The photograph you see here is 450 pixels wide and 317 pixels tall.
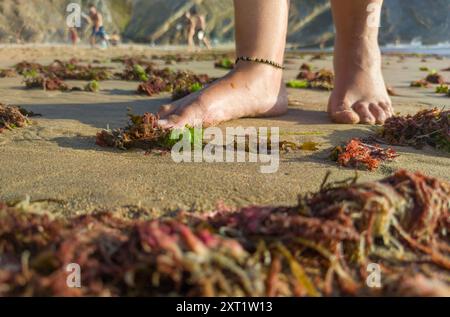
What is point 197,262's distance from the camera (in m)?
1.04

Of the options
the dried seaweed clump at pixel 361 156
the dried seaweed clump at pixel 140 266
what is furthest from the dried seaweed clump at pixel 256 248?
the dried seaweed clump at pixel 361 156

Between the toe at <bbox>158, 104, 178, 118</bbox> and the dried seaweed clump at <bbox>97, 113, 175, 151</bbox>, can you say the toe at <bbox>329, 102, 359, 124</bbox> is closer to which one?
the toe at <bbox>158, 104, 178, 118</bbox>

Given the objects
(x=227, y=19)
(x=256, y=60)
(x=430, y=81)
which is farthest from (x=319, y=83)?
(x=227, y=19)

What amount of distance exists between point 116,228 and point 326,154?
124cm

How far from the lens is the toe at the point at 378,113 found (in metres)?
3.00

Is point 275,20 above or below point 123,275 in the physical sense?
above

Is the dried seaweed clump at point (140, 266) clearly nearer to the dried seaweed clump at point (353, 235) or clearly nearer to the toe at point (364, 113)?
the dried seaweed clump at point (353, 235)

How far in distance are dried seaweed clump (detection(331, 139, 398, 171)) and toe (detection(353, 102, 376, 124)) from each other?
797mm

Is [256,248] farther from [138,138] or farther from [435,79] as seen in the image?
[435,79]

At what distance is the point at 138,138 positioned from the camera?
2322 millimetres

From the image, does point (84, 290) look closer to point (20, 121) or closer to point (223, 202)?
point (223, 202)

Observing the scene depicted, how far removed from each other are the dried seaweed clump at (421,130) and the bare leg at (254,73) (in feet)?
2.63
